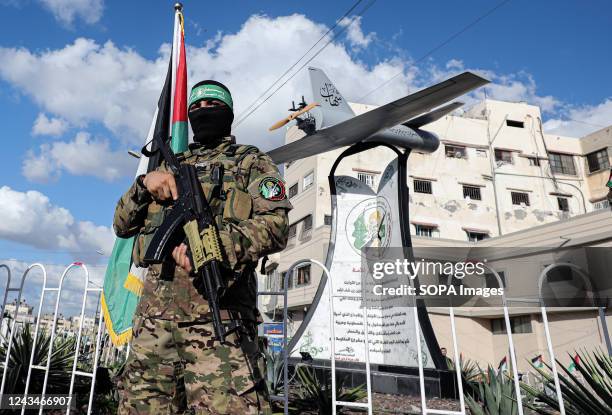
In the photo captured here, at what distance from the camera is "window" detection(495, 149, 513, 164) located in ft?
89.1

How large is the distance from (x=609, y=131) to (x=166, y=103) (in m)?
30.2

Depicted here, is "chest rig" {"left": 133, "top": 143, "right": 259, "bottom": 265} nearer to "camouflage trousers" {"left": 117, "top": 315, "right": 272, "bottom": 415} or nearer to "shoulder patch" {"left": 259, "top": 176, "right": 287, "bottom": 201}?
"shoulder patch" {"left": 259, "top": 176, "right": 287, "bottom": 201}

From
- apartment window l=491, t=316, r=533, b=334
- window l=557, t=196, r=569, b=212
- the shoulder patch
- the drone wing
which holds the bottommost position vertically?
apartment window l=491, t=316, r=533, b=334

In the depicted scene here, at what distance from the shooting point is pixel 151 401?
1.71 meters

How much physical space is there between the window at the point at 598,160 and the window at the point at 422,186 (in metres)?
11.6

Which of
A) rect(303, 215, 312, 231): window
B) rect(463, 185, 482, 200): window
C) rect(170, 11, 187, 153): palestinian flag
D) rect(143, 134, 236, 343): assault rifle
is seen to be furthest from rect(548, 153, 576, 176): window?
rect(143, 134, 236, 343): assault rifle

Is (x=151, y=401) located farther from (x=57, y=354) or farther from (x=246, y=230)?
(x=57, y=354)

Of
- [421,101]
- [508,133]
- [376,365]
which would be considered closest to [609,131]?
[508,133]

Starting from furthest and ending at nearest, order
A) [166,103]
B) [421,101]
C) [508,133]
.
→ 1. [508,133]
2. [421,101]
3. [166,103]

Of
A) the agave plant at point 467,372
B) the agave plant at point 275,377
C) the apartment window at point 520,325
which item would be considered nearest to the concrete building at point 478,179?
the apartment window at point 520,325

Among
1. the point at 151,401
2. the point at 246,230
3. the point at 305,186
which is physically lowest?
the point at 151,401

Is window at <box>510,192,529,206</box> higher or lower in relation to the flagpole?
higher
